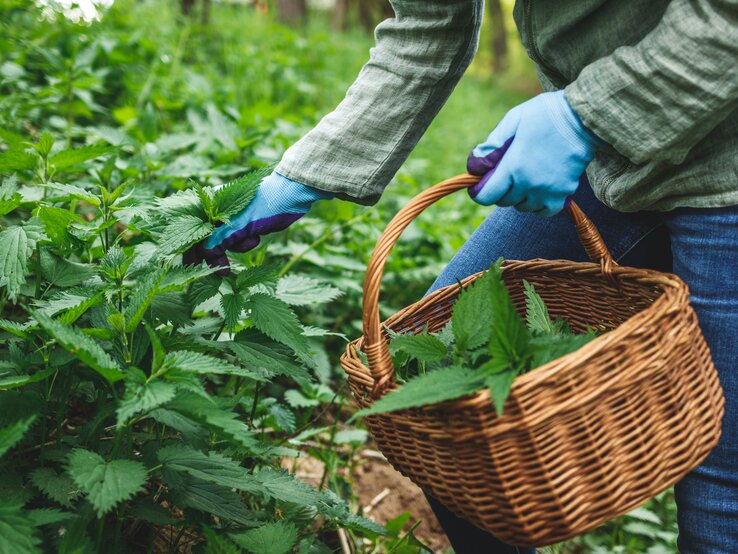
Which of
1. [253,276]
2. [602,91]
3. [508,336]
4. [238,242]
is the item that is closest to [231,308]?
[253,276]

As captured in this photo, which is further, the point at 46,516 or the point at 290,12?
the point at 290,12

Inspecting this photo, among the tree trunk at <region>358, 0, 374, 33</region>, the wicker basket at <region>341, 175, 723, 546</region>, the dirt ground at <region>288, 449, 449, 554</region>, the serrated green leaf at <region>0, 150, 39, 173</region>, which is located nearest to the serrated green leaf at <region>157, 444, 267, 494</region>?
the wicker basket at <region>341, 175, 723, 546</region>

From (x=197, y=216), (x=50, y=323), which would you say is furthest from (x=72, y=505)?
(x=197, y=216)

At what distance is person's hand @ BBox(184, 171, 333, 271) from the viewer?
1346 mm

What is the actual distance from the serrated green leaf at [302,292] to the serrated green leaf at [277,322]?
247 mm

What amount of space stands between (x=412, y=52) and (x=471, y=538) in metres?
1.07

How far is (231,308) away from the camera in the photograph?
1.22 meters

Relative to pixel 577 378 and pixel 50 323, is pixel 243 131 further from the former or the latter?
pixel 577 378

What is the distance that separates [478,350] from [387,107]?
60 centimetres

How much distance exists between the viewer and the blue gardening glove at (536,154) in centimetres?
115

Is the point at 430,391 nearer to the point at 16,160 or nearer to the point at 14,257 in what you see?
the point at 14,257

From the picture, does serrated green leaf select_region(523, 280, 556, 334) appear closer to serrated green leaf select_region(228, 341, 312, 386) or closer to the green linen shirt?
the green linen shirt

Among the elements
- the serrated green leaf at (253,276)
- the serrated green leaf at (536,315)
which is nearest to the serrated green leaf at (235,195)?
the serrated green leaf at (253,276)

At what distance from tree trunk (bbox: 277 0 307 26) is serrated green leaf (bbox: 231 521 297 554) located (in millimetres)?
6951
